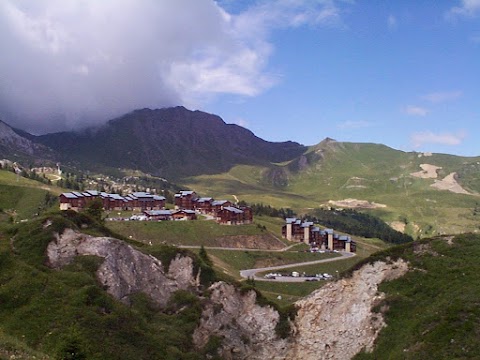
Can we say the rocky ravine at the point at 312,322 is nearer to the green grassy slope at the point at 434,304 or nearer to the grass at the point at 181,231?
the green grassy slope at the point at 434,304

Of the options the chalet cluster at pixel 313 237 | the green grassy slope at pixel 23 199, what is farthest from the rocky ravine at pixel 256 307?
the chalet cluster at pixel 313 237

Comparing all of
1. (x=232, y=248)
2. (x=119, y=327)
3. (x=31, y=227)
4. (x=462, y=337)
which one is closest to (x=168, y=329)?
(x=119, y=327)

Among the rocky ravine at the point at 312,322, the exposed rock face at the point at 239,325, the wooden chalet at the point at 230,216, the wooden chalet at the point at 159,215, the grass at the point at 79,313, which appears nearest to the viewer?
the grass at the point at 79,313

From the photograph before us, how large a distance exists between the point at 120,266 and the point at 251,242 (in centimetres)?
10441

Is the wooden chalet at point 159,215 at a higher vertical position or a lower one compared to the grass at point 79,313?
higher

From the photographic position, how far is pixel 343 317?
63500 millimetres

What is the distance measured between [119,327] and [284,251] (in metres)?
116

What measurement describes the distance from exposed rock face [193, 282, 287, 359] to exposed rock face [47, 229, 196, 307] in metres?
6.62

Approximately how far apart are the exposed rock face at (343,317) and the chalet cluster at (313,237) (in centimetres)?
11762

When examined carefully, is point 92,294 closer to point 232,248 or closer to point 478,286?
point 478,286

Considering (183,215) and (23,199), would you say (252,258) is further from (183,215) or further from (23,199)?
(23,199)

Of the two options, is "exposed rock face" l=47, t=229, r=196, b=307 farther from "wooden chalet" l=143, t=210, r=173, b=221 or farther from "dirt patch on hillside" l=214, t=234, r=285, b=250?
"wooden chalet" l=143, t=210, r=173, b=221

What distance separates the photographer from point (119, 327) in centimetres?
5138

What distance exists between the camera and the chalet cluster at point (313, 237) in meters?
186
